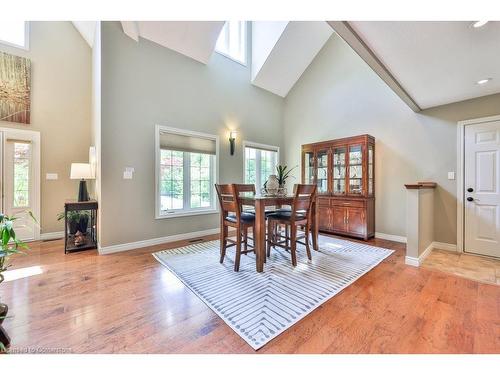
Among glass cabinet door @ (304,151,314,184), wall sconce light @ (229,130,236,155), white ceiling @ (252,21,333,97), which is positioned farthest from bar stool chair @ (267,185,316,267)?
white ceiling @ (252,21,333,97)

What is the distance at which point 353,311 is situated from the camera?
5.74 feet

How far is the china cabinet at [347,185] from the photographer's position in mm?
3865

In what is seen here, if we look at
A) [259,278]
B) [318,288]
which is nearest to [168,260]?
[259,278]

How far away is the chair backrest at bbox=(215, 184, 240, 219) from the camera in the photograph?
2.52 m

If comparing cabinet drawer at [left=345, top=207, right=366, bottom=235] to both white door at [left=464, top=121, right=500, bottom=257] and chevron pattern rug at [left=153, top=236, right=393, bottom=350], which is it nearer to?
chevron pattern rug at [left=153, top=236, right=393, bottom=350]

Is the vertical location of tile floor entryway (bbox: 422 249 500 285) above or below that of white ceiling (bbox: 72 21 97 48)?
below

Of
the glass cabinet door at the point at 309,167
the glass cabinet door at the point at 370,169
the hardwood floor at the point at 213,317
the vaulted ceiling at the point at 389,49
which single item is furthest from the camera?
the glass cabinet door at the point at 309,167

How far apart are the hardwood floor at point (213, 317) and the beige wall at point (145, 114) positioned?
3.68ft

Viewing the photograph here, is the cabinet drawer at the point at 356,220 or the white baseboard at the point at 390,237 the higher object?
the cabinet drawer at the point at 356,220

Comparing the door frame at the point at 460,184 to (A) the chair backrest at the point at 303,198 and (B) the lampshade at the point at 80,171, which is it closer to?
(A) the chair backrest at the point at 303,198

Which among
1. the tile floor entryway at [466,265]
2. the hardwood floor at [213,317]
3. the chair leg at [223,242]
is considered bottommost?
the hardwood floor at [213,317]

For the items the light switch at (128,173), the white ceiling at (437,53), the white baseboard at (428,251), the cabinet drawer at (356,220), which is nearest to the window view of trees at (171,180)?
the light switch at (128,173)

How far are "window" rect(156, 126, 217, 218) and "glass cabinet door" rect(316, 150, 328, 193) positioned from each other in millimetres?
2124

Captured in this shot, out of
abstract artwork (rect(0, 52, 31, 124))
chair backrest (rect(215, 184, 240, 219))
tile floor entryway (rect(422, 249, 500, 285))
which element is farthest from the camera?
abstract artwork (rect(0, 52, 31, 124))
